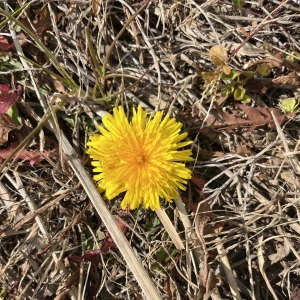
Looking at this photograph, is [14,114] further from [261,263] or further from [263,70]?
[261,263]

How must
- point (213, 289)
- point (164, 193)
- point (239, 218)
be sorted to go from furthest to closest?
point (239, 218), point (213, 289), point (164, 193)

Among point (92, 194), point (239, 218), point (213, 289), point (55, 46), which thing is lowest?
point (213, 289)

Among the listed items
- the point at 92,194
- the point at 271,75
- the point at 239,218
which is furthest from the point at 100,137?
the point at 271,75

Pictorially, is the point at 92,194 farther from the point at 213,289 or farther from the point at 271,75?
the point at 271,75

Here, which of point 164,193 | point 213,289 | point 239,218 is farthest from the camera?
point 239,218

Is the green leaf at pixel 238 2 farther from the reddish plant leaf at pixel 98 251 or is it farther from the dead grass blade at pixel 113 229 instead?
the reddish plant leaf at pixel 98 251

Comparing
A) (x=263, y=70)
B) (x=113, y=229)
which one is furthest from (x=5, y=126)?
(x=263, y=70)

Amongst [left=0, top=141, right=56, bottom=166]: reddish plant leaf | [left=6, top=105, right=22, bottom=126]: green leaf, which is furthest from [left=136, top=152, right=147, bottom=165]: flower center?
[left=6, top=105, right=22, bottom=126]: green leaf
